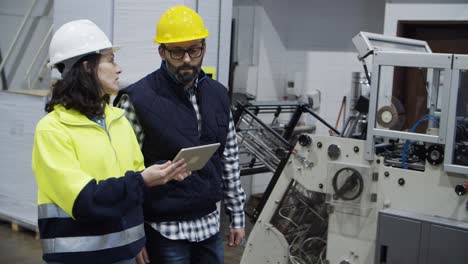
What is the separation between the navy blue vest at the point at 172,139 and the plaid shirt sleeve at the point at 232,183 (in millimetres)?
156

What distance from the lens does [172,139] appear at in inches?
80.7

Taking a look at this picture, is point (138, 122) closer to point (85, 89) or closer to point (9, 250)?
point (85, 89)

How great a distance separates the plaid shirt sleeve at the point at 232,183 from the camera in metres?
2.32

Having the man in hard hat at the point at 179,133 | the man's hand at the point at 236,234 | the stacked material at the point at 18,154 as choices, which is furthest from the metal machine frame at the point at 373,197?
the stacked material at the point at 18,154

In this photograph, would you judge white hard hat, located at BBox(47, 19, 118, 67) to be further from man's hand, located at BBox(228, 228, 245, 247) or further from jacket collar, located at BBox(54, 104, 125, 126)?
man's hand, located at BBox(228, 228, 245, 247)

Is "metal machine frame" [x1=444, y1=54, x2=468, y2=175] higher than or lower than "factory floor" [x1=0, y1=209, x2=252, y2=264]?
higher

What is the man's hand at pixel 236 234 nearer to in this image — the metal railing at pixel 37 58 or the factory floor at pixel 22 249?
the factory floor at pixel 22 249

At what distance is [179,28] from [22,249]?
2.87m

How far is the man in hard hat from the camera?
2041 mm

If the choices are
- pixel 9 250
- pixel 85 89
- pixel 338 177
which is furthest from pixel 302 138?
pixel 9 250

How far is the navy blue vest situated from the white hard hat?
327 millimetres

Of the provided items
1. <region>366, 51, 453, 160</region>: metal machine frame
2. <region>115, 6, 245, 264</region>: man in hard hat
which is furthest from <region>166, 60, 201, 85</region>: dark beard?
<region>366, 51, 453, 160</region>: metal machine frame

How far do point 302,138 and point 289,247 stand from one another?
65 cm

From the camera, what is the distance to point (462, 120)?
2727 mm
